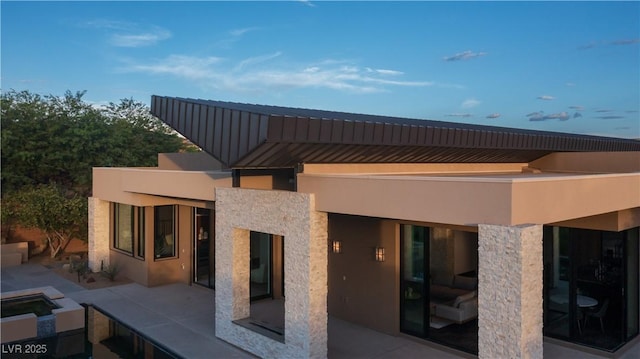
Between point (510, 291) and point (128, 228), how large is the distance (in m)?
14.5

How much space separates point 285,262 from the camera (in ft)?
33.3

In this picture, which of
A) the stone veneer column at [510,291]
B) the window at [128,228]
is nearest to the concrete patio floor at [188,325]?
the window at [128,228]

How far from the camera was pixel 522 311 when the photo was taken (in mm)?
7164

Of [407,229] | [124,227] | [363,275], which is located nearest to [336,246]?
[363,275]

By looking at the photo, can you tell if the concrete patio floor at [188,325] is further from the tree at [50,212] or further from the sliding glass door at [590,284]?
the tree at [50,212]

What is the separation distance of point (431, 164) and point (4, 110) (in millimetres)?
23139

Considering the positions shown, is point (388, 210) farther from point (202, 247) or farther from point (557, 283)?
point (202, 247)

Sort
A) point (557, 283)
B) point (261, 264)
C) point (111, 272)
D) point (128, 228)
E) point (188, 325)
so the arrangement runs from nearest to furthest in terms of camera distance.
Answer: point (557, 283)
point (188, 325)
point (261, 264)
point (111, 272)
point (128, 228)

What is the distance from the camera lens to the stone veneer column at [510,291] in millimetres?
7180

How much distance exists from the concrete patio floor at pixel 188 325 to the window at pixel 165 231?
1165 millimetres

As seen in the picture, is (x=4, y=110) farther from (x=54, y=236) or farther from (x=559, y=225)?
(x=559, y=225)

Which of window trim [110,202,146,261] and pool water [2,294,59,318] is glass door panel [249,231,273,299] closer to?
window trim [110,202,146,261]

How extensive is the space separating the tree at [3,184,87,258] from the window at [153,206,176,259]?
523 centimetres

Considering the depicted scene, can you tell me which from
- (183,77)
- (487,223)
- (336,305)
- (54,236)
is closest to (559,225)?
(487,223)
